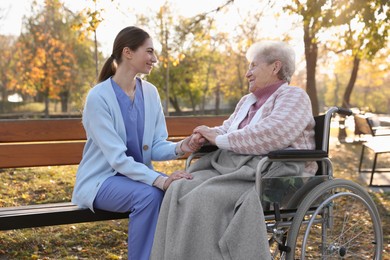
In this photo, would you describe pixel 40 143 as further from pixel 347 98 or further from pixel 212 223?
pixel 347 98

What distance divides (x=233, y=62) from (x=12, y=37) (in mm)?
14232

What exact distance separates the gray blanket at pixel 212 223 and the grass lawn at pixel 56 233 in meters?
1.58

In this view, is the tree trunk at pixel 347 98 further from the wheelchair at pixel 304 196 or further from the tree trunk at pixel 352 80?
the wheelchair at pixel 304 196

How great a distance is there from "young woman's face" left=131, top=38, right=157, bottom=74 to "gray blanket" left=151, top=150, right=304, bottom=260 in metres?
0.83

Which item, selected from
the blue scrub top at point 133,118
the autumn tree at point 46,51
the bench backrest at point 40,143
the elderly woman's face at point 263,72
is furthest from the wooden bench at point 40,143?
the autumn tree at point 46,51

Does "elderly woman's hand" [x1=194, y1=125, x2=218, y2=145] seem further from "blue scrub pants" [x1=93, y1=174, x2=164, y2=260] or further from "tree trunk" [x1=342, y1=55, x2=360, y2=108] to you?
"tree trunk" [x1=342, y1=55, x2=360, y2=108]

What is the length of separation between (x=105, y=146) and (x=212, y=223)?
2.57 ft

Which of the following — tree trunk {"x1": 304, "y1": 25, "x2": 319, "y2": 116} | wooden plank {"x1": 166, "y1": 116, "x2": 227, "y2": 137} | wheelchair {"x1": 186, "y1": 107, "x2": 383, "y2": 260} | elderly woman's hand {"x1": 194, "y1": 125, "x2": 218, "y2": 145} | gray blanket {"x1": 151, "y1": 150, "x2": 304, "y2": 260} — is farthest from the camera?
tree trunk {"x1": 304, "y1": 25, "x2": 319, "y2": 116}

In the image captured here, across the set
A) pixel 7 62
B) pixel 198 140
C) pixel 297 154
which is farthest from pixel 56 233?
pixel 7 62

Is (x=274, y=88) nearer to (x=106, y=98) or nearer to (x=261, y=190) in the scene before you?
(x=261, y=190)

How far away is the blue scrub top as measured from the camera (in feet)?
11.4

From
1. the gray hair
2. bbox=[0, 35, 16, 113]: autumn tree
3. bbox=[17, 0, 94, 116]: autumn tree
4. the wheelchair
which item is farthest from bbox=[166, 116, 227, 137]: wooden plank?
bbox=[0, 35, 16, 113]: autumn tree

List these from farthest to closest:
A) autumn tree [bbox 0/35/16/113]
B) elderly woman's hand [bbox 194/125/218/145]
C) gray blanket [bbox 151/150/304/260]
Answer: autumn tree [bbox 0/35/16/113], elderly woman's hand [bbox 194/125/218/145], gray blanket [bbox 151/150/304/260]

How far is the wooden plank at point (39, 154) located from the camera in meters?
4.48
